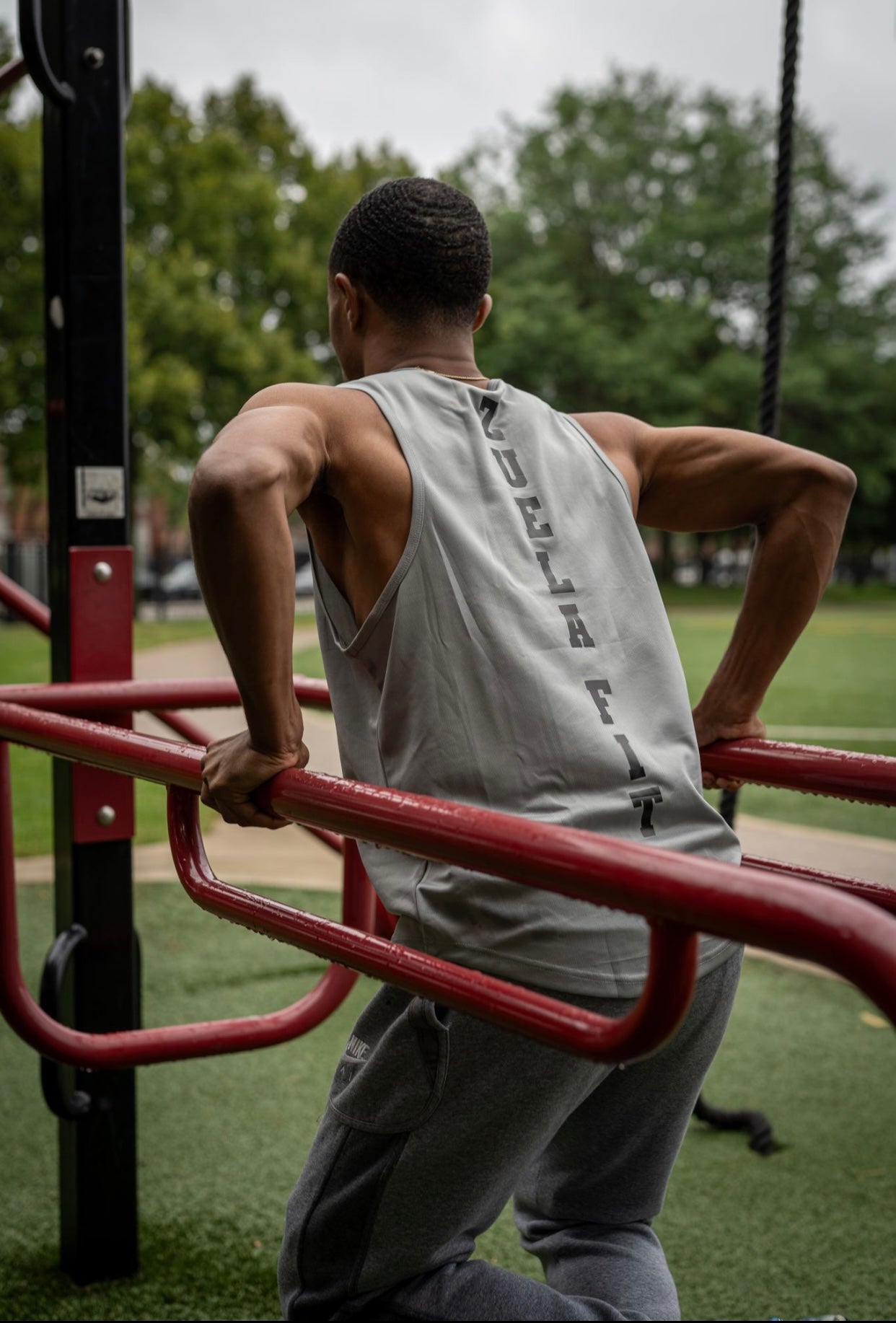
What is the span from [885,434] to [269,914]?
27.6 m

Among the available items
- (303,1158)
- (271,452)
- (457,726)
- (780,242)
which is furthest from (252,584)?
(303,1158)

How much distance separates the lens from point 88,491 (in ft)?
6.40

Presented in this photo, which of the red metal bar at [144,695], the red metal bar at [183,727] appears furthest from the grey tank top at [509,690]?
the red metal bar at [183,727]

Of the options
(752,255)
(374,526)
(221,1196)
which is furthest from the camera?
(752,255)

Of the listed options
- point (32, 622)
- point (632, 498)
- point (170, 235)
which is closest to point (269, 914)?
point (632, 498)

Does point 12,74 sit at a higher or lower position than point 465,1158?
higher

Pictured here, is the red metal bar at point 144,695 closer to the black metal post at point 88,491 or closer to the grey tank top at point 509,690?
the black metal post at point 88,491

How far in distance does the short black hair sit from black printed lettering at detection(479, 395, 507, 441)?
12 centimetres

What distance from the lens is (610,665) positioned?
115 cm

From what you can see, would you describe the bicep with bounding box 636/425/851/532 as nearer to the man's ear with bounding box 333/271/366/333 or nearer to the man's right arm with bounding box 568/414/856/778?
the man's right arm with bounding box 568/414/856/778

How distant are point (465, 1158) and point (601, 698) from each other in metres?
0.45

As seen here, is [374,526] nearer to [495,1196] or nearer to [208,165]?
[495,1196]

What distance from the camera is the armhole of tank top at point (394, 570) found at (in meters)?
1.09

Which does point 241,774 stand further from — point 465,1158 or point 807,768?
point 807,768
